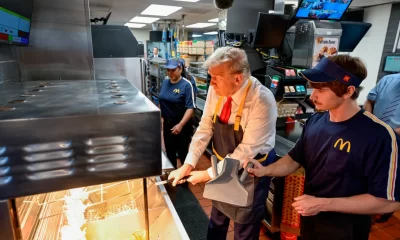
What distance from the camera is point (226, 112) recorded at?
60.4 inches

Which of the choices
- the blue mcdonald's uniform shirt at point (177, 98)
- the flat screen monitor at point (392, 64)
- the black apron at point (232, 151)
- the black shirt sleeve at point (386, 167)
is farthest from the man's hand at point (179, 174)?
the flat screen monitor at point (392, 64)

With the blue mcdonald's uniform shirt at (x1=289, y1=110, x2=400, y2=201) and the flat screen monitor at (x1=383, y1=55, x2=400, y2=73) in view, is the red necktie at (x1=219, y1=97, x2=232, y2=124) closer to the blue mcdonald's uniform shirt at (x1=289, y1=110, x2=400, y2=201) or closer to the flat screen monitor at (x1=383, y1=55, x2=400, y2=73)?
the blue mcdonald's uniform shirt at (x1=289, y1=110, x2=400, y2=201)

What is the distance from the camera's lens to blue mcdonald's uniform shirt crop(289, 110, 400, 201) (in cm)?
102

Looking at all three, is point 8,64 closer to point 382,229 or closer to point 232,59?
point 232,59

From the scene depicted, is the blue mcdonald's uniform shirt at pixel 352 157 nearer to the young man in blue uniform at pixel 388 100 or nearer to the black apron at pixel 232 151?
the black apron at pixel 232 151

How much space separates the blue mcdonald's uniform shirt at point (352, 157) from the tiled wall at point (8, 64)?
→ 175cm

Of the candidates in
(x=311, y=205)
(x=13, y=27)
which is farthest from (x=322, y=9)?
(x=13, y=27)

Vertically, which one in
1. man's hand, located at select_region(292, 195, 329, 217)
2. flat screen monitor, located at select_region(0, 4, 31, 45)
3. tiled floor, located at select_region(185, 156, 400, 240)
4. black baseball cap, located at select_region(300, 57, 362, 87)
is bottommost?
tiled floor, located at select_region(185, 156, 400, 240)

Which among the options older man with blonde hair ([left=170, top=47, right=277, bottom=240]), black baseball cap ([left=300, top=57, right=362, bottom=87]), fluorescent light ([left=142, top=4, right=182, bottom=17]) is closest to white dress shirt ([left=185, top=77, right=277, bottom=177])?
older man with blonde hair ([left=170, top=47, right=277, bottom=240])

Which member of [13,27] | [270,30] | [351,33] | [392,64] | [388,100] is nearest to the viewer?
[13,27]

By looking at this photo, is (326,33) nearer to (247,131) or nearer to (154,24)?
(247,131)

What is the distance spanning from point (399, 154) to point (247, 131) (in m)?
0.70

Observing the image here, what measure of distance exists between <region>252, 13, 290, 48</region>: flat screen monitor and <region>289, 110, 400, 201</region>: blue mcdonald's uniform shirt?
135cm

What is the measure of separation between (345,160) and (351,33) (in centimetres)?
231
